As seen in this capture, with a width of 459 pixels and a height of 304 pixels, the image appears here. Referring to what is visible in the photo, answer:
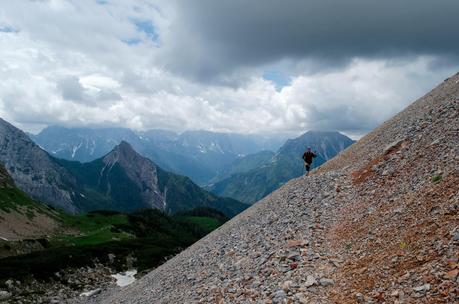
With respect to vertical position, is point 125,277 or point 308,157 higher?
point 308,157

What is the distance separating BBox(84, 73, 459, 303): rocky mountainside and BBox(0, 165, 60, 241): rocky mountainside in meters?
80.1

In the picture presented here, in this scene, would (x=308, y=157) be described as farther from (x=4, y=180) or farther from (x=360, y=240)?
(x=4, y=180)

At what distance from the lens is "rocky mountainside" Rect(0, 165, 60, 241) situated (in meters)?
111

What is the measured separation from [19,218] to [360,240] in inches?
5470

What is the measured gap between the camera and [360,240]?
771 inches

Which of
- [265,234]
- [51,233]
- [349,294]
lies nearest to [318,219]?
[265,234]

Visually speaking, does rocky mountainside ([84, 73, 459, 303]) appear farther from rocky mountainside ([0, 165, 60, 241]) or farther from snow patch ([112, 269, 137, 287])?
rocky mountainside ([0, 165, 60, 241])

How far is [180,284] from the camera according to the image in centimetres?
2812

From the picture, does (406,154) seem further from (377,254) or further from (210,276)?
(210,276)

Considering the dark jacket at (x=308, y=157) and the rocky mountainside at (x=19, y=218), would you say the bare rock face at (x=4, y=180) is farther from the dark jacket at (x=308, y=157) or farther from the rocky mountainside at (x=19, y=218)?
the dark jacket at (x=308, y=157)

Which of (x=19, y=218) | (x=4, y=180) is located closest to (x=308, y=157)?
Result: (x=19, y=218)

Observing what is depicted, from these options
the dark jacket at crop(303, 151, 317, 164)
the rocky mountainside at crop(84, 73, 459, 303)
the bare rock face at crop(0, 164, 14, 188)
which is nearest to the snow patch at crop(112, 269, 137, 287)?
the rocky mountainside at crop(84, 73, 459, 303)

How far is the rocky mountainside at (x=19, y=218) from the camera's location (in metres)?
111

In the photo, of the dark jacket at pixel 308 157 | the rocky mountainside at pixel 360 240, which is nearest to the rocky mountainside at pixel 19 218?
the dark jacket at pixel 308 157
